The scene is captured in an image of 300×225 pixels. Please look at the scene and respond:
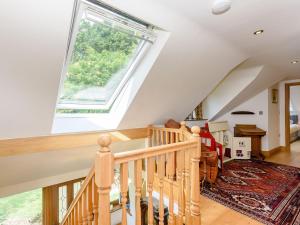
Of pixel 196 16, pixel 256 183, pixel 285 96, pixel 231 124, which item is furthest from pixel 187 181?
pixel 285 96

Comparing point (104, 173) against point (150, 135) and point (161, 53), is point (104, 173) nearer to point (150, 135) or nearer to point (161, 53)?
point (161, 53)

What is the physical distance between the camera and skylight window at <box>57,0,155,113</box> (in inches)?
72.1

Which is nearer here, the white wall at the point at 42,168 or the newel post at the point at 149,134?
the white wall at the point at 42,168

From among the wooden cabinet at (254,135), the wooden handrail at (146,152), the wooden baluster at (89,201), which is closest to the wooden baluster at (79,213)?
the wooden baluster at (89,201)

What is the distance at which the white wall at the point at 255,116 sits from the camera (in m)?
4.82

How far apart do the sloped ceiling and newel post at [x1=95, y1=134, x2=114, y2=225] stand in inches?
41.9

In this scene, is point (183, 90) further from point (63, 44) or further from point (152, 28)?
point (63, 44)

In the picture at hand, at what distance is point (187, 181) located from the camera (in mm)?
1686

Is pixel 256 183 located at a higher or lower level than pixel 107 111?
lower

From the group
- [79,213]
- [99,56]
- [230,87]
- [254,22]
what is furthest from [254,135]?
[79,213]

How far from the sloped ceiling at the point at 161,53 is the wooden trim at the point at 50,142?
0.30 feet

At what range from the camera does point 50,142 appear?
2.43 meters

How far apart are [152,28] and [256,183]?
3021 mm

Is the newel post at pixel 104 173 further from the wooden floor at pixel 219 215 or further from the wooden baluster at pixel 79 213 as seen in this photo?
the wooden floor at pixel 219 215
